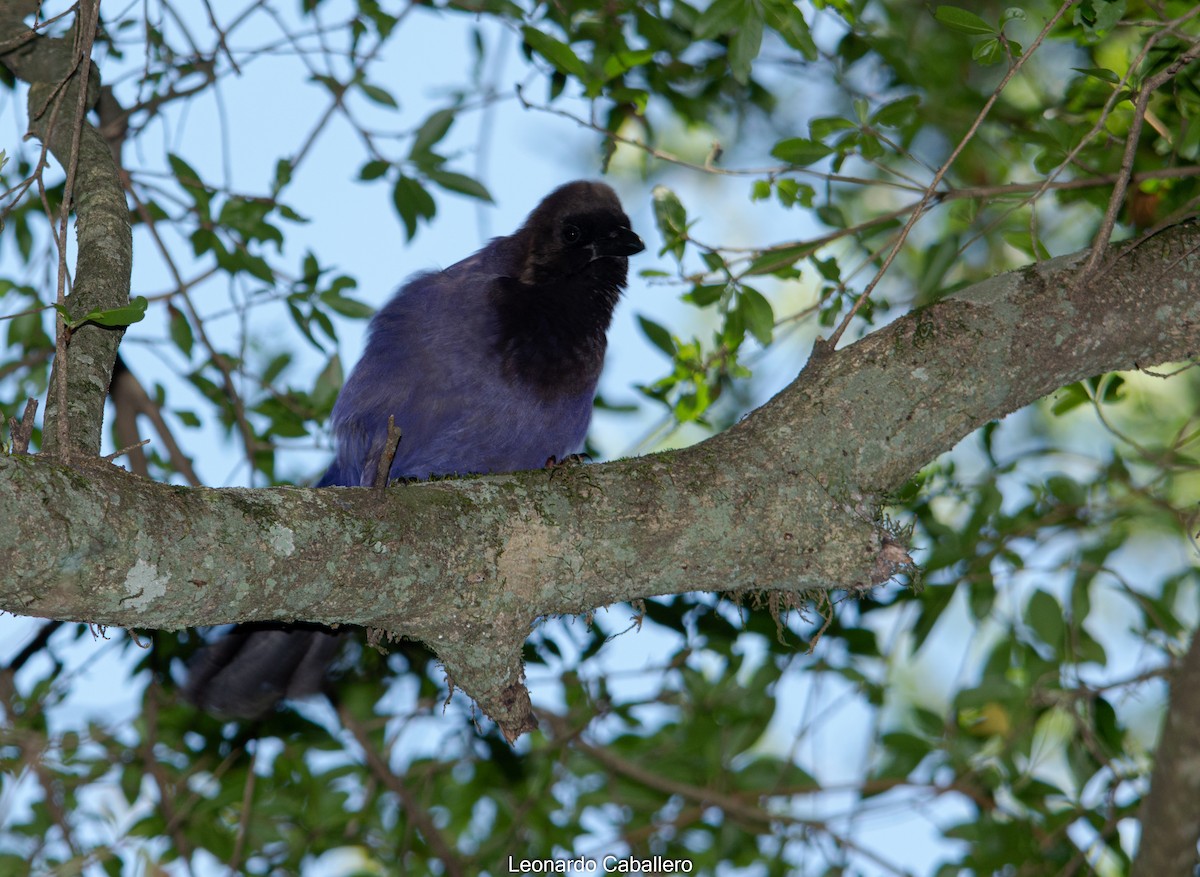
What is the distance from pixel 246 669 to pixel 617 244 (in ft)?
5.89

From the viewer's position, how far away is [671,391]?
3807 mm

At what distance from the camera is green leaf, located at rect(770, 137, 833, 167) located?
3.16m

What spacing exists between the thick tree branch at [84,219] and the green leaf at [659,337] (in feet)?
5.63

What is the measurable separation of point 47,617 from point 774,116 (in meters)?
4.77

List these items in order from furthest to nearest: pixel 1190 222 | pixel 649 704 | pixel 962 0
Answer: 1. pixel 962 0
2. pixel 649 704
3. pixel 1190 222

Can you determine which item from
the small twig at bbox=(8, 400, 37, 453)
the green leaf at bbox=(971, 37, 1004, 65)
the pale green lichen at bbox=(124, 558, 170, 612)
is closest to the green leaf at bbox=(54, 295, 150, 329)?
the small twig at bbox=(8, 400, 37, 453)

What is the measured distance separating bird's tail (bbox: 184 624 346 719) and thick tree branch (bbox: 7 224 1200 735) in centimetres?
113

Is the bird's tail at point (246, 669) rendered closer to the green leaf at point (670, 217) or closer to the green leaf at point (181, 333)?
the green leaf at point (181, 333)

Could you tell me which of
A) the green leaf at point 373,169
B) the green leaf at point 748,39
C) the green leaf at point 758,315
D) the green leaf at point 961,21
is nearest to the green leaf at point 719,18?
the green leaf at point 748,39

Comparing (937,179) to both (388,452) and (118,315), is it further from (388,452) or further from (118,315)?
(118,315)

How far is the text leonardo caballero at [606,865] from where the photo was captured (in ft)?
12.9

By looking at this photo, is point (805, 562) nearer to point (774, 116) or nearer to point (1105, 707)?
point (1105, 707)

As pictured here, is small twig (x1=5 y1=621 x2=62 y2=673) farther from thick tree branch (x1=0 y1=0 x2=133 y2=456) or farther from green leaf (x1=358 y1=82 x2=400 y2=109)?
green leaf (x1=358 y1=82 x2=400 y2=109)

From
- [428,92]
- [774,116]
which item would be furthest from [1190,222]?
[774,116]
